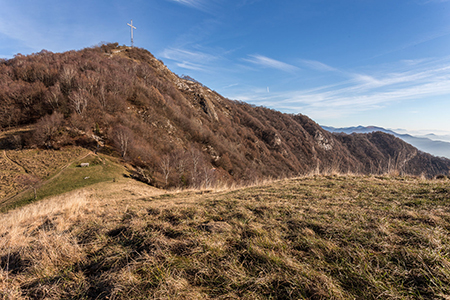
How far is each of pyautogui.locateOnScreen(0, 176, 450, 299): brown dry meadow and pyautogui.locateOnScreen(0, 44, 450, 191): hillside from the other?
5757 mm

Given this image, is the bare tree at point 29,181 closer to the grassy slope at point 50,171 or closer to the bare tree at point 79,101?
the grassy slope at point 50,171

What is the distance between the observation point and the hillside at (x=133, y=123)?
27.2m

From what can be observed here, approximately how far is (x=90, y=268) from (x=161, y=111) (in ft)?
193

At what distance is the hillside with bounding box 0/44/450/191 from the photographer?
89.4ft

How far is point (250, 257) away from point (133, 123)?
153 feet

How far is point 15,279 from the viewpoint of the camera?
2207 millimetres

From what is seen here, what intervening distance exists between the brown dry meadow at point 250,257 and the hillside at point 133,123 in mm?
5757

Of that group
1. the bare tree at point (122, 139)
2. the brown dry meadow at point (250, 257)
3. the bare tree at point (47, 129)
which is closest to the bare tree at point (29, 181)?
the bare tree at point (47, 129)

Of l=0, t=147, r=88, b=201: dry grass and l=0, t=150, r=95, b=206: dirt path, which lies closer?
l=0, t=150, r=95, b=206: dirt path

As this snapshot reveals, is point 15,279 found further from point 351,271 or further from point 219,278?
point 351,271

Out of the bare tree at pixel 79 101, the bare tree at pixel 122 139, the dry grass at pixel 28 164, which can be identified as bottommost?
the dry grass at pixel 28 164

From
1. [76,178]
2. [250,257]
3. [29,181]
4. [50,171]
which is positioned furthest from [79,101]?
[250,257]

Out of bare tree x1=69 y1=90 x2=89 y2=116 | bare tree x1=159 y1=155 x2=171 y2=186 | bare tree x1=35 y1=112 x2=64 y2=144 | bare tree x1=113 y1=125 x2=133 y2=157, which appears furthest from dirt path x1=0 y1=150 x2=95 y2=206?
bare tree x1=69 y1=90 x2=89 y2=116

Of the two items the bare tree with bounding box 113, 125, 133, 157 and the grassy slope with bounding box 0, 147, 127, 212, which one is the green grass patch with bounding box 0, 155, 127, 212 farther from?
the bare tree with bounding box 113, 125, 133, 157
